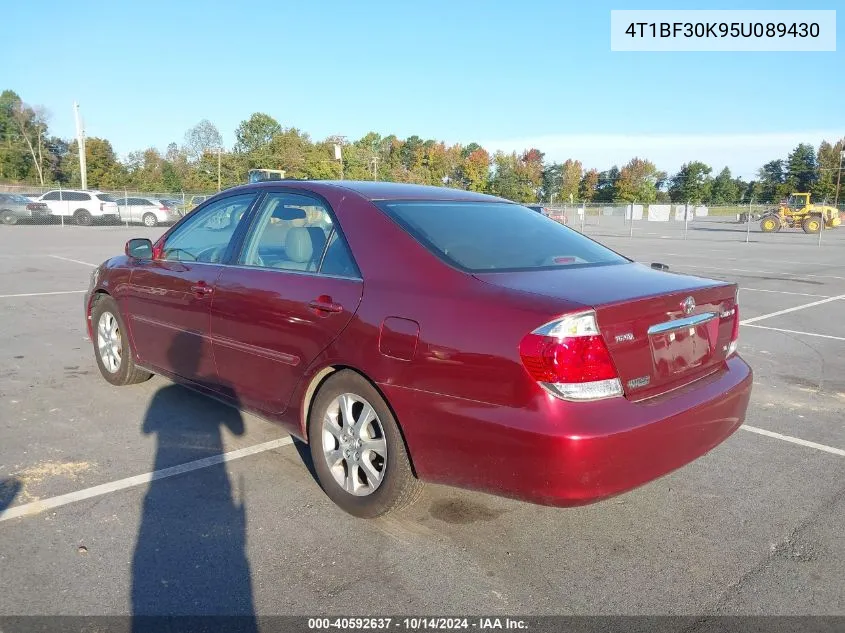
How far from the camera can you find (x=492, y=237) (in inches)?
141

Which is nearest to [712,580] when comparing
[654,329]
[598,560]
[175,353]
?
[598,560]

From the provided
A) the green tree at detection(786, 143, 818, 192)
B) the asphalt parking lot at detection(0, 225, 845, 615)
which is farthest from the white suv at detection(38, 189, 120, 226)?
the green tree at detection(786, 143, 818, 192)

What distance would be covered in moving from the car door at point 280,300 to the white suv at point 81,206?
111 feet

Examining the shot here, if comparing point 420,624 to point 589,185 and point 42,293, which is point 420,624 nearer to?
point 42,293

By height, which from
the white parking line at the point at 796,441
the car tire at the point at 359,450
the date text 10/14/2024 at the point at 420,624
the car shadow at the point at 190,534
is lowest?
the date text 10/14/2024 at the point at 420,624

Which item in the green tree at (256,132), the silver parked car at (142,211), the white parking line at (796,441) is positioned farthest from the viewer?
the green tree at (256,132)

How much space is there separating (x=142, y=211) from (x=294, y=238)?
34.2 meters

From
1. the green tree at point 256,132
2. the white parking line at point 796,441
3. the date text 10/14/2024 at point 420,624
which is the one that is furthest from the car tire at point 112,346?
the green tree at point 256,132

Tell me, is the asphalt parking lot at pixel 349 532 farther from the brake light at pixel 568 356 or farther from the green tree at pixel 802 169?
the green tree at pixel 802 169

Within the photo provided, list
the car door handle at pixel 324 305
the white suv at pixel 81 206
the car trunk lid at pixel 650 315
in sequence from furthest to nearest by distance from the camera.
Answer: the white suv at pixel 81 206 → the car door handle at pixel 324 305 → the car trunk lid at pixel 650 315

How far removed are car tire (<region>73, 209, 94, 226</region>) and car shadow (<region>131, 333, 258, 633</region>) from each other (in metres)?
33.4

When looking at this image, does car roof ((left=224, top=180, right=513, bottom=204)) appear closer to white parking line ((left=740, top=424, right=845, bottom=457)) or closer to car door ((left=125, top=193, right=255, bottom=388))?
car door ((left=125, top=193, right=255, bottom=388))

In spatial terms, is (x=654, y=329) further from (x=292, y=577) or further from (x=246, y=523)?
(x=246, y=523)

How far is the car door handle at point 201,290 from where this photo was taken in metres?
4.06
